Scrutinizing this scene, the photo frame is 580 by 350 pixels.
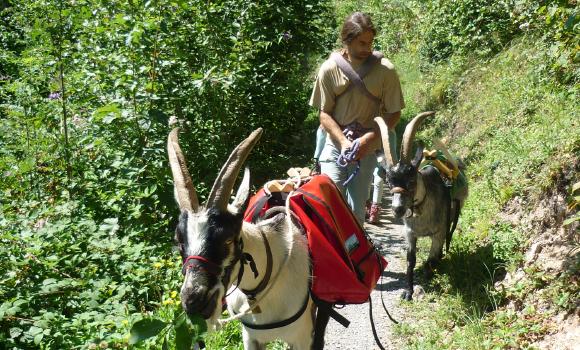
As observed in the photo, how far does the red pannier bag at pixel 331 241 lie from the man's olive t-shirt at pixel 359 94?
107 centimetres

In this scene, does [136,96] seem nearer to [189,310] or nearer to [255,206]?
[255,206]

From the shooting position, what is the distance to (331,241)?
3.06 meters

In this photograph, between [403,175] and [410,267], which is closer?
[403,175]

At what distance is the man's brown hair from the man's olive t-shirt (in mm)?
240

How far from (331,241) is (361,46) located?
178 cm

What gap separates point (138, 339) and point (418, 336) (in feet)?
8.89

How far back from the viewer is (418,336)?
13.4ft

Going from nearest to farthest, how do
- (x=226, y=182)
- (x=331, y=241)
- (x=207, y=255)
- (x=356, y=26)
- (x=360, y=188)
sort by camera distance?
(x=207, y=255) → (x=226, y=182) → (x=331, y=241) → (x=356, y=26) → (x=360, y=188)

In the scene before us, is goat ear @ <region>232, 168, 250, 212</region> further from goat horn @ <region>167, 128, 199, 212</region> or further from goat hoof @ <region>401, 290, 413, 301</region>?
goat hoof @ <region>401, 290, 413, 301</region>

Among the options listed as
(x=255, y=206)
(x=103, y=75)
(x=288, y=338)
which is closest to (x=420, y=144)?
(x=255, y=206)

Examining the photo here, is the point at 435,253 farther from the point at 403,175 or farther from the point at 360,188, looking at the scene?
the point at 360,188

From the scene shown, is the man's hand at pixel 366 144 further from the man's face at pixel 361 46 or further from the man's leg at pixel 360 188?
the man's face at pixel 361 46

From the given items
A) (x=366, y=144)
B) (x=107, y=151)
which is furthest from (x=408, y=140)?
(x=107, y=151)

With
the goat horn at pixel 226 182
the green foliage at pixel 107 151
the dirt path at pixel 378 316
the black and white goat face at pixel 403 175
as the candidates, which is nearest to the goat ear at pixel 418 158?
the black and white goat face at pixel 403 175
